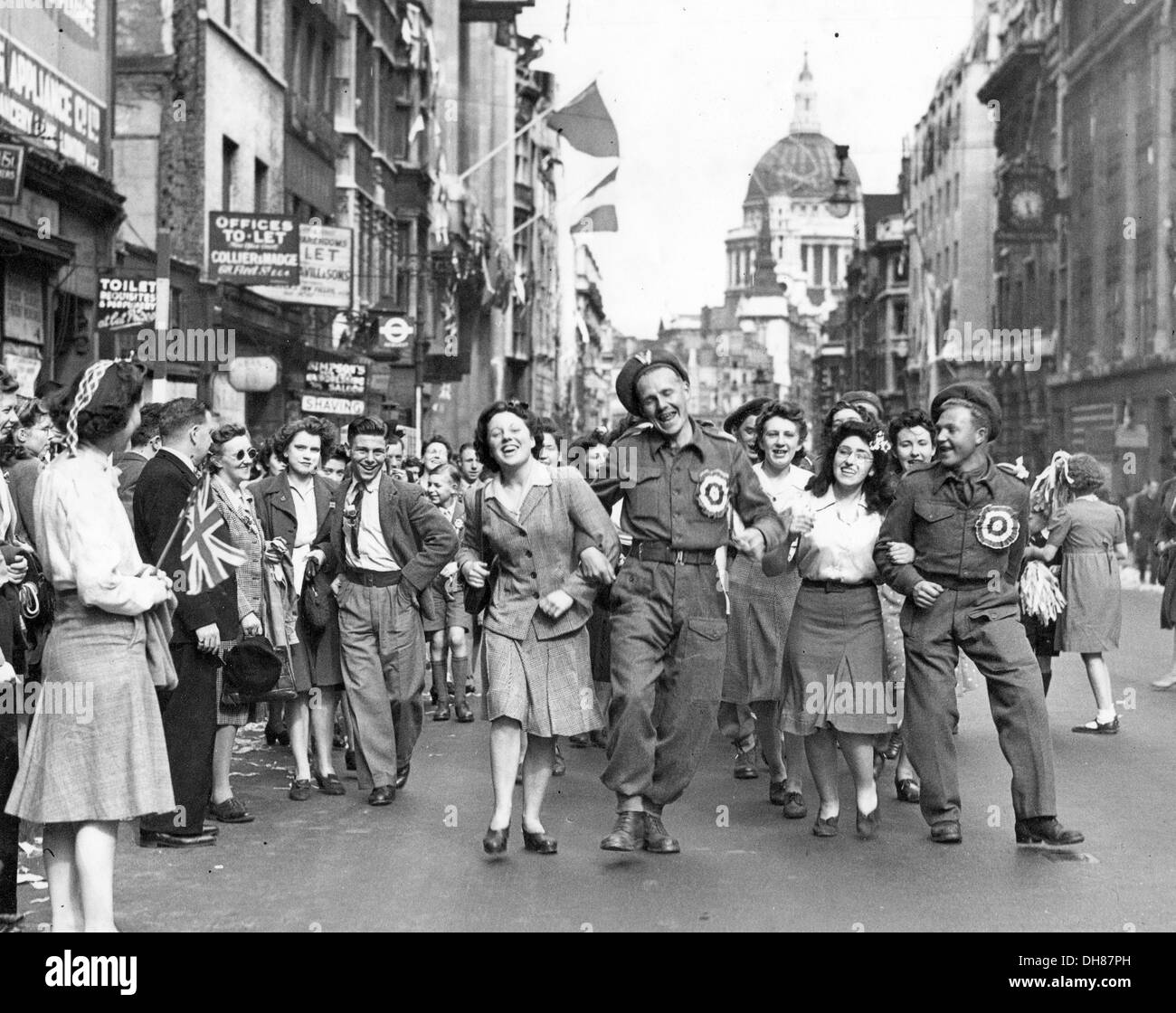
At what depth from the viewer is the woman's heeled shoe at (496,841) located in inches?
301

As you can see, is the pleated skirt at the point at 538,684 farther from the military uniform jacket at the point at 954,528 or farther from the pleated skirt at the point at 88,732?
the pleated skirt at the point at 88,732

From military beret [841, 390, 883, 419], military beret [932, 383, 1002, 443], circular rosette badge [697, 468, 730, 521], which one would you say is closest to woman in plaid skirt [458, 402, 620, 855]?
circular rosette badge [697, 468, 730, 521]

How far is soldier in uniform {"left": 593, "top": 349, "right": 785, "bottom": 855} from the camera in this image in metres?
7.73

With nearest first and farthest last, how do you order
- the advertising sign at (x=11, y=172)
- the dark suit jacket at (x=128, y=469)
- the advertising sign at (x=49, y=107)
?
the dark suit jacket at (x=128, y=469) < the advertising sign at (x=11, y=172) < the advertising sign at (x=49, y=107)

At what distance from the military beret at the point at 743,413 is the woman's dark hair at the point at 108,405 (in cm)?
523

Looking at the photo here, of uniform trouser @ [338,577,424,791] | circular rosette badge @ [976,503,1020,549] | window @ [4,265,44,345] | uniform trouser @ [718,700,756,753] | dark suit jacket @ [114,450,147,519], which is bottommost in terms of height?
uniform trouser @ [718,700,756,753]

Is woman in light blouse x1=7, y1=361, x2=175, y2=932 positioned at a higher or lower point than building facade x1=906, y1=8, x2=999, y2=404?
lower

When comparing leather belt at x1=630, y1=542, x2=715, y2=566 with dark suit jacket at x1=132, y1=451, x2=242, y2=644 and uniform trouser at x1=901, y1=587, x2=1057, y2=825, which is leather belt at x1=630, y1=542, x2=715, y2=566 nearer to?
uniform trouser at x1=901, y1=587, x2=1057, y2=825

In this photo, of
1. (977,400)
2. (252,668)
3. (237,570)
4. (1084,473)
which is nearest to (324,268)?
(1084,473)

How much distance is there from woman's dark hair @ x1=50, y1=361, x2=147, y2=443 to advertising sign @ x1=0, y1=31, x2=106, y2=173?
1228 cm

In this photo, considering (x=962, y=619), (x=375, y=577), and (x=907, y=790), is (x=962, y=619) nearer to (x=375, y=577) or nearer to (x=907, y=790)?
(x=907, y=790)

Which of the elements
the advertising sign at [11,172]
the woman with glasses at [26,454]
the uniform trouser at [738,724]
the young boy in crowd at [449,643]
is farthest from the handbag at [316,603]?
the advertising sign at [11,172]

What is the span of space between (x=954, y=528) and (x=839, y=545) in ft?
1.73

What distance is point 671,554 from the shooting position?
7797 millimetres
